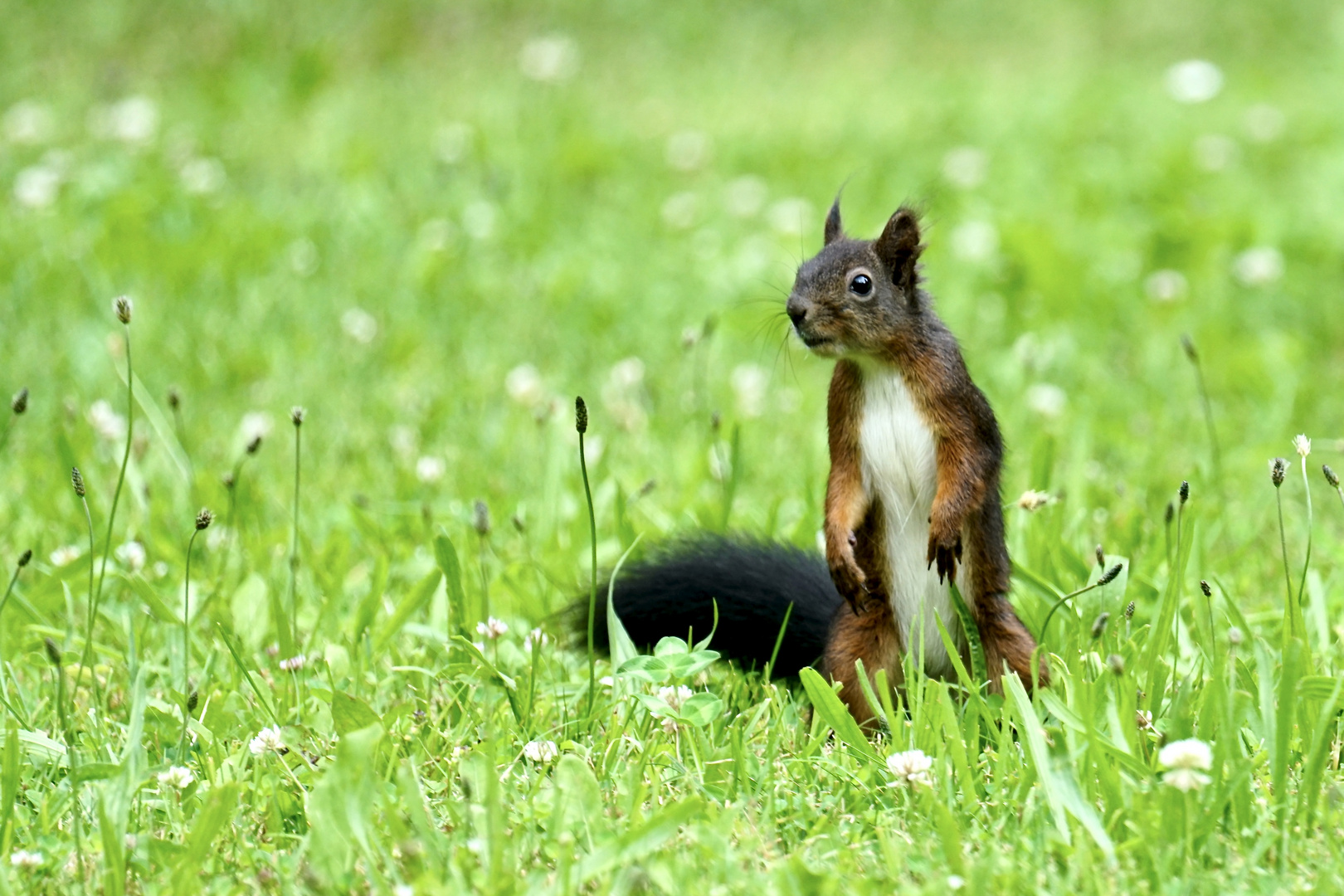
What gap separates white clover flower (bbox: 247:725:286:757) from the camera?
232 centimetres

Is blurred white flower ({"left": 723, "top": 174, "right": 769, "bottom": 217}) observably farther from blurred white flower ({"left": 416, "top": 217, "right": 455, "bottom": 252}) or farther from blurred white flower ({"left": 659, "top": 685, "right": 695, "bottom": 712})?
blurred white flower ({"left": 659, "top": 685, "right": 695, "bottom": 712})

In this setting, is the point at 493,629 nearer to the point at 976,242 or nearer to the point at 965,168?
the point at 976,242

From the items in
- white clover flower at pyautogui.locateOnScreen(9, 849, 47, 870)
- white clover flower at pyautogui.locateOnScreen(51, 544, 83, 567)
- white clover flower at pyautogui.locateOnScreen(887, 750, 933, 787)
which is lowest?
white clover flower at pyautogui.locateOnScreen(887, 750, 933, 787)

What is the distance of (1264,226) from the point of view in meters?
6.13

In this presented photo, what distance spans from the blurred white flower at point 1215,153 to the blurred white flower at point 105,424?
17.6 ft

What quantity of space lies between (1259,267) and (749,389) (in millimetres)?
2324

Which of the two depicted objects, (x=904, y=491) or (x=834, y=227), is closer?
(x=904, y=491)

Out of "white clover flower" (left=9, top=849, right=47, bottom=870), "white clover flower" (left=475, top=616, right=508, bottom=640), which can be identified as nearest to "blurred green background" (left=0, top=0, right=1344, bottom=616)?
"white clover flower" (left=475, top=616, right=508, bottom=640)

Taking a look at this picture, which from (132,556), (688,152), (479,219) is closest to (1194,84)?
(688,152)

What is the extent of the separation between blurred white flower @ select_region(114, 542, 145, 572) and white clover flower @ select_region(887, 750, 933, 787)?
1.70 m

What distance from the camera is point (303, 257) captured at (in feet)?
19.4

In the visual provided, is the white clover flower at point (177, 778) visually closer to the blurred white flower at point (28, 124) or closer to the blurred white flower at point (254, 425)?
the blurred white flower at point (254, 425)

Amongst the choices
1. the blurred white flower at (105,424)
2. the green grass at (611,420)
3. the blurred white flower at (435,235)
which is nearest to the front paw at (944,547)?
the green grass at (611,420)

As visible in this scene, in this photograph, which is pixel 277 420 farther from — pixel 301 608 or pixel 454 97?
pixel 454 97
